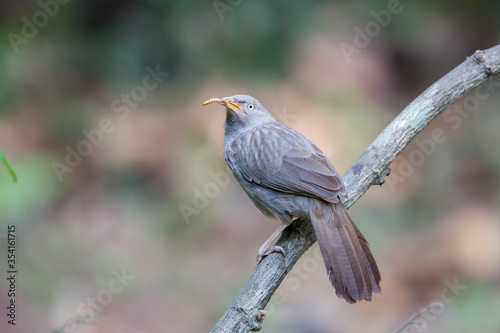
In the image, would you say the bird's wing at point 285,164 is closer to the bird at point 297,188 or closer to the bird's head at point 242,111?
the bird at point 297,188

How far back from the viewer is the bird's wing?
4055 mm

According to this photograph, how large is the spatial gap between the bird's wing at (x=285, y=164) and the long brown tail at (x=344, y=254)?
0.13 metres

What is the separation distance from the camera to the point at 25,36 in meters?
8.16

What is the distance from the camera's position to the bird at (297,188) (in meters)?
3.79

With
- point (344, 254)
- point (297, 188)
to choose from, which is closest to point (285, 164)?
point (297, 188)

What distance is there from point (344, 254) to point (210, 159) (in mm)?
4412

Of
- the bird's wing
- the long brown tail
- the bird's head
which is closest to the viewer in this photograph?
the long brown tail

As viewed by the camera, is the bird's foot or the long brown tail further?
the bird's foot

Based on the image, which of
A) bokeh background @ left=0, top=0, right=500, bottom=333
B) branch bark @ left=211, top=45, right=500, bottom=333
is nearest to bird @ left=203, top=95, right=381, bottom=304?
branch bark @ left=211, top=45, right=500, bottom=333

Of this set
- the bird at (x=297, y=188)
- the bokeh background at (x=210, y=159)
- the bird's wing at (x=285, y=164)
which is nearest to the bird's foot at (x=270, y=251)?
the bird at (x=297, y=188)

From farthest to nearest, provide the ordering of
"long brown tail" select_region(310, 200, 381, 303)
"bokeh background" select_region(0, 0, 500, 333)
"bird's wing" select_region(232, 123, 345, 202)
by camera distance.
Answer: "bokeh background" select_region(0, 0, 500, 333)
"bird's wing" select_region(232, 123, 345, 202)
"long brown tail" select_region(310, 200, 381, 303)

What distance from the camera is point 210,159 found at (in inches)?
Result: 316

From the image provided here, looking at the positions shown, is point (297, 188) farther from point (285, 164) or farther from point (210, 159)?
point (210, 159)

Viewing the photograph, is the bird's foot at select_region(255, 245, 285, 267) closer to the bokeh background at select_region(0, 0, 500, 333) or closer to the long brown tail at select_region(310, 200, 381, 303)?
the long brown tail at select_region(310, 200, 381, 303)
